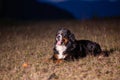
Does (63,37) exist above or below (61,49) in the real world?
above

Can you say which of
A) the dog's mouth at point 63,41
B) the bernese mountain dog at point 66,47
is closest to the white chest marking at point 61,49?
the bernese mountain dog at point 66,47

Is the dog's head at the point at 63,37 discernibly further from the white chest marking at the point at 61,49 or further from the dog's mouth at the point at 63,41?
the white chest marking at the point at 61,49

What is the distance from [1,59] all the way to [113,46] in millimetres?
4486

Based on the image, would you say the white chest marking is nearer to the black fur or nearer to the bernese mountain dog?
the bernese mountain dog

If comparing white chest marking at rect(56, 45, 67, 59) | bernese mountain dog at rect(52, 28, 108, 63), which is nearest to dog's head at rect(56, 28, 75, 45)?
bernese mountain dog at rect(52, 28, 108, 63)

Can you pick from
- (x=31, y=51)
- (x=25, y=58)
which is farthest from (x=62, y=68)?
(x=31, y=51)

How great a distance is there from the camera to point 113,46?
13633mm

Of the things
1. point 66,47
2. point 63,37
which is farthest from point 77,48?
point 63,37

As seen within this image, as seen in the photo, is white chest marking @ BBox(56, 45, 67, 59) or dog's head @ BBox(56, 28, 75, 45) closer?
dog's head @ BBox(56, 28, 75, 45)

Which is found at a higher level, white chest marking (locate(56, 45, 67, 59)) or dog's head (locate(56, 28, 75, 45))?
dog's head (locate(56, 28, 75, 45))

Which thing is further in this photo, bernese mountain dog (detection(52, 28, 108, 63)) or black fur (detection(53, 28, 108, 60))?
black fur (detection(53, 28, 108, 60))

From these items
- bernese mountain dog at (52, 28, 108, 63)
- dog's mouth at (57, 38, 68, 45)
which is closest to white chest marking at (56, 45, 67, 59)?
bernese mountain dog at (52, 28, 108, 63)

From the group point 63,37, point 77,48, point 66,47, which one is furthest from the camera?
point 77,48

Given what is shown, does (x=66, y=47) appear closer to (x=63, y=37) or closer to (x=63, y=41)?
(x=63, y=41)
